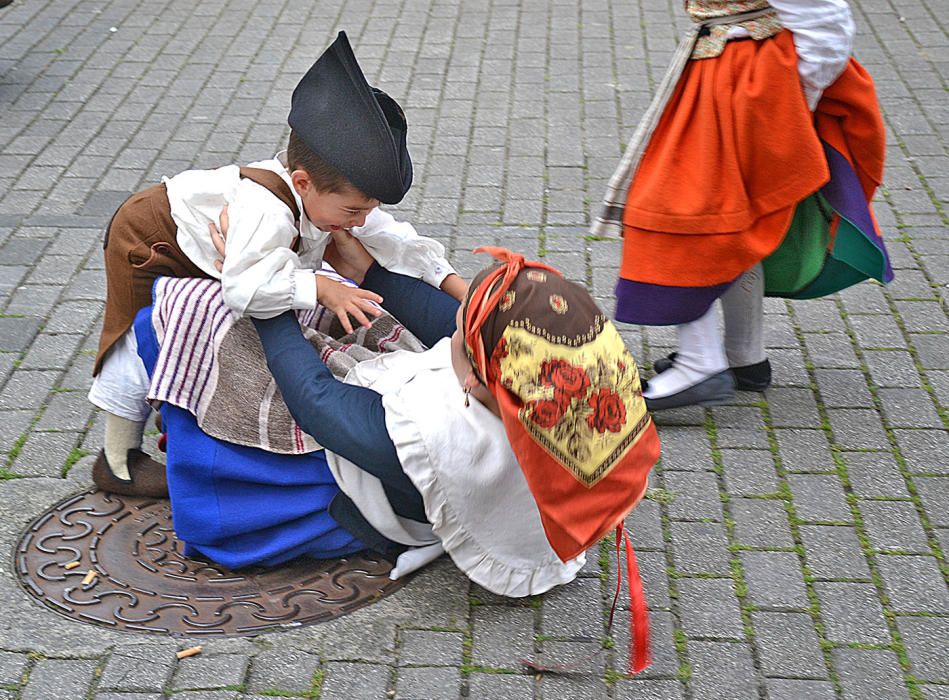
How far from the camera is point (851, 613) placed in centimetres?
304

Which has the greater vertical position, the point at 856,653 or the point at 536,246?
the point at 856,653

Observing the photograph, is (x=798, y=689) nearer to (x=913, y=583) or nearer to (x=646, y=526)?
(x=913, y=583)

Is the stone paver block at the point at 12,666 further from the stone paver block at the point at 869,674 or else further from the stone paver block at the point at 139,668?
the stone paver block at the point at 869,674

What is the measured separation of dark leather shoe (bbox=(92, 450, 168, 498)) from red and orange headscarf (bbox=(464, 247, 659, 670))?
1.26 m

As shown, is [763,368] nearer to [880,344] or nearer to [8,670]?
[880,344]

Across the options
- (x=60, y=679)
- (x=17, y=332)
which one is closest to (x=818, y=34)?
(x=60, y=679)

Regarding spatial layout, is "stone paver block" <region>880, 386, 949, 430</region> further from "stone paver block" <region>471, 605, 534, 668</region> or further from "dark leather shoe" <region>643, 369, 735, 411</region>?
"stone paver block" <region>471, 605, 534, 668</region>

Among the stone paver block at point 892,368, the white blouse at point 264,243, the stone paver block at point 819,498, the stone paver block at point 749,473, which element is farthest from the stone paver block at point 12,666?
the stone paver block at point 892,368

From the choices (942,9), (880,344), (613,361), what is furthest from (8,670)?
(942,9)

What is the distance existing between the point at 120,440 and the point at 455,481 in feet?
3.80

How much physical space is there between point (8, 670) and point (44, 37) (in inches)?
217

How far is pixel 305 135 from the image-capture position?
2891 millimetres

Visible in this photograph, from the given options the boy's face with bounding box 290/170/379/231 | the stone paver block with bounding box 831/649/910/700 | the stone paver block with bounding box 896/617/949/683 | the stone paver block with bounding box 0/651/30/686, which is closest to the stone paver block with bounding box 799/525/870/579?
the stone paver block with bounding box 896/617/949/683

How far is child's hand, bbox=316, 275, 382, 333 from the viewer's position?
2.96 m
